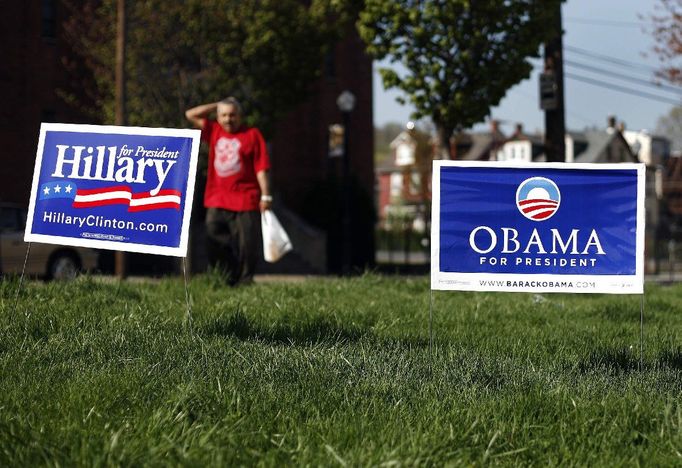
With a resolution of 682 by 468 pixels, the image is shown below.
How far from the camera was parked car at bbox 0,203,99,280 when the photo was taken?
1792 cm

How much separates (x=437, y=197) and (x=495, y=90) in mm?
11344

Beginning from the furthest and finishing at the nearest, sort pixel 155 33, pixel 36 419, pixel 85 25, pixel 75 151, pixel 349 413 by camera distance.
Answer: pixel 85 25 < pixel 155 33 < pixel 75 151 < pixel 349 413 < pixel 36 419

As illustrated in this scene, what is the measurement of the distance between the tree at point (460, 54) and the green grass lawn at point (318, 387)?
9430 millimetres

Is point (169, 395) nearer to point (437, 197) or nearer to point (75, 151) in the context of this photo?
point (437, 197)

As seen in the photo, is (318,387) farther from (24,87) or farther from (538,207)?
(24,87)

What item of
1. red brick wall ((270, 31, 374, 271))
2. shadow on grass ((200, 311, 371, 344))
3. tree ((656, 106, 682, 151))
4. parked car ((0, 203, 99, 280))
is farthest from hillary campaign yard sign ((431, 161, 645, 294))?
tree ((656, 106, 682, 151))

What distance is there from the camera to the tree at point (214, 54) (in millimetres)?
22625

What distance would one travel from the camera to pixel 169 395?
445 cm

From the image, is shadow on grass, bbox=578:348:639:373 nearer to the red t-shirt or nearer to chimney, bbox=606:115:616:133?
the red t-shirt

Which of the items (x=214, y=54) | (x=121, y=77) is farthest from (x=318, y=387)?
(x=214, y=54)

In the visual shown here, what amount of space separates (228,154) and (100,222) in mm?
3121

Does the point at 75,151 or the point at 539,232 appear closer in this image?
the point at 539,232

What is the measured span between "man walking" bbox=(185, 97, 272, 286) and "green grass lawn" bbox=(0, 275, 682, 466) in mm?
1957

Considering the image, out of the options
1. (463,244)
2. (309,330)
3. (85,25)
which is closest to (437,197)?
(463,244)
